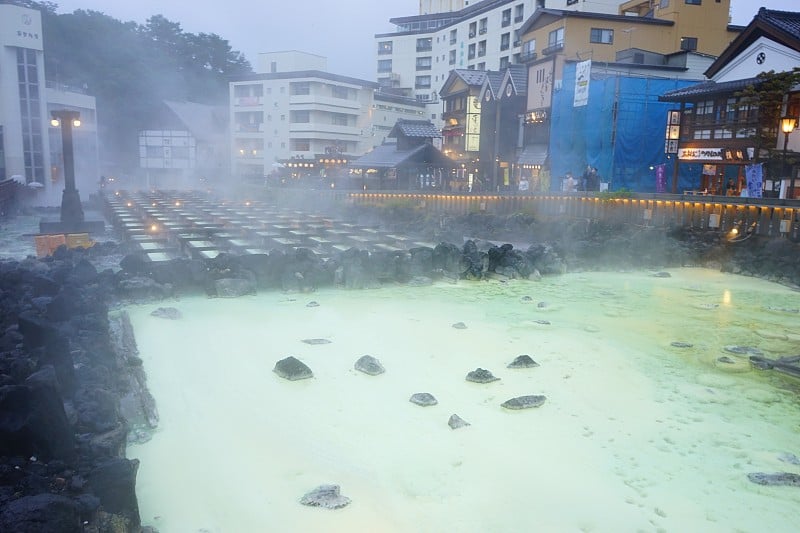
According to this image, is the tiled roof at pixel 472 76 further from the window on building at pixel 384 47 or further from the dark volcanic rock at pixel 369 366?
the dark volcanic rock at pixel 369 366

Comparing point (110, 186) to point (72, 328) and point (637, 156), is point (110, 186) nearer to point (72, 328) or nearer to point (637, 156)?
point (637, 156)

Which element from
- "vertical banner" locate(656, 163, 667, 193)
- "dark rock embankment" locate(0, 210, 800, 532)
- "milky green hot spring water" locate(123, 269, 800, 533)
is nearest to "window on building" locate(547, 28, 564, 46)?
"vertical banner" locate(656, 163, 667, 193)

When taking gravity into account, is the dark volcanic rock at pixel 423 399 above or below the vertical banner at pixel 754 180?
below

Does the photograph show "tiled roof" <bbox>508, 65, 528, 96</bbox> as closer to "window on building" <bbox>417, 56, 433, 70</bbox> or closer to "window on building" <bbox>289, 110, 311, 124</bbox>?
"window on building" <bbox>289, 110, 311, 124</bbox>

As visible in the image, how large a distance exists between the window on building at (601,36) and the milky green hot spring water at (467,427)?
2386 centimetres

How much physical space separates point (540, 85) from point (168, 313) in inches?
1009

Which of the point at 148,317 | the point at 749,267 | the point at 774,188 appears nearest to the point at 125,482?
the point at 148,317

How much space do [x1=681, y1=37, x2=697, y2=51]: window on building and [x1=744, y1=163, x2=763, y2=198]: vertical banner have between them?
1343cm

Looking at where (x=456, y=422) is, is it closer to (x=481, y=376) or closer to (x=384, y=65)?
(x=481, y=376)

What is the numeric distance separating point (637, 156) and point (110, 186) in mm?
33323

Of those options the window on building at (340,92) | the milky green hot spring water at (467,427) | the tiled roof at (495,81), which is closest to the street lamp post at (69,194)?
the milky green hot spring water at (467,427)

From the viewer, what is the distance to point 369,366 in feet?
23.3

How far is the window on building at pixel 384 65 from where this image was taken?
60.1 m

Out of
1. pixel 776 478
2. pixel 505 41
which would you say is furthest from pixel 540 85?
pixel 776 478
